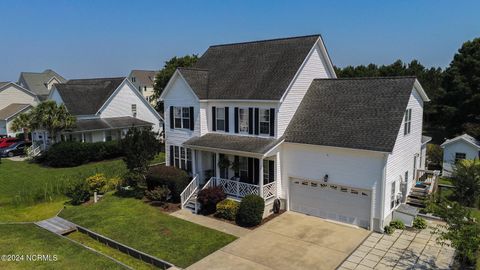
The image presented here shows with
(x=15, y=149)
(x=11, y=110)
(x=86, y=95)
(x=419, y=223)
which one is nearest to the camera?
(x=419, y=223)

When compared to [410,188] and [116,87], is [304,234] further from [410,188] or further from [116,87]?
[116,87]

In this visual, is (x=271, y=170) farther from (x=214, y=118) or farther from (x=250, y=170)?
(x=214, y=118)

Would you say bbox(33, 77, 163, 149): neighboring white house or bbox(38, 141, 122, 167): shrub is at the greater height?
bbox(33, 77, 163, 149): neighboring white house

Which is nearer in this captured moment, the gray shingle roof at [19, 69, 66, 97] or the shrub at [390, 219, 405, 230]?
the shrub at [390, 219, 405, 230]

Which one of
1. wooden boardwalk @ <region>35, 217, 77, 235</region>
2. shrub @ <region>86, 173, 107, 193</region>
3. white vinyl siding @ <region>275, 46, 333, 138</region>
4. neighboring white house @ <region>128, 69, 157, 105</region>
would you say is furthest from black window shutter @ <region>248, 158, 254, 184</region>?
neighboring white house @ <region>128, 69, 157, 105</region>

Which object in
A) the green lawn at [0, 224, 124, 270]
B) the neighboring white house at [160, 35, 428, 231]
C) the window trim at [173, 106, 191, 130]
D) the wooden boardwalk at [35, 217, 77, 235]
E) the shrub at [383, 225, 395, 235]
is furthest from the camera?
the window trim at [173, 106, 191, 130]

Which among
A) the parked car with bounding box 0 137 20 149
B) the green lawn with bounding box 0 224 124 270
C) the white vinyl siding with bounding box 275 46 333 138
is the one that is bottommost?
the green lawn with bounding box 0 224 124 270

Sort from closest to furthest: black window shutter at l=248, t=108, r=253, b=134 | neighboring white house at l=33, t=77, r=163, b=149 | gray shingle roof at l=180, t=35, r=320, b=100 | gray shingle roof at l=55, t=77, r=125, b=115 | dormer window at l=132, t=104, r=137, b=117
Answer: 1. gray shingle roof at l=180, t=35, r=320, b=100
2. black window shutter at l=248, t=108, r=253, b=134
3. neighboring white house at l=33, t=77, r=163, b=149
4. gray shingle roof at l=55, t=77, r=125, b=115
5. dormer window at l=132, t=104, r=137, b=117

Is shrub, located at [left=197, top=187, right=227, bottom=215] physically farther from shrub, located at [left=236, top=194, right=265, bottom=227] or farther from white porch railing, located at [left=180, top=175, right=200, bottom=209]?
shrub, located at [left=236, top=194, right=265, bottom=227]

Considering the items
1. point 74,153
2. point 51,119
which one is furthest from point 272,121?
point 51,119
